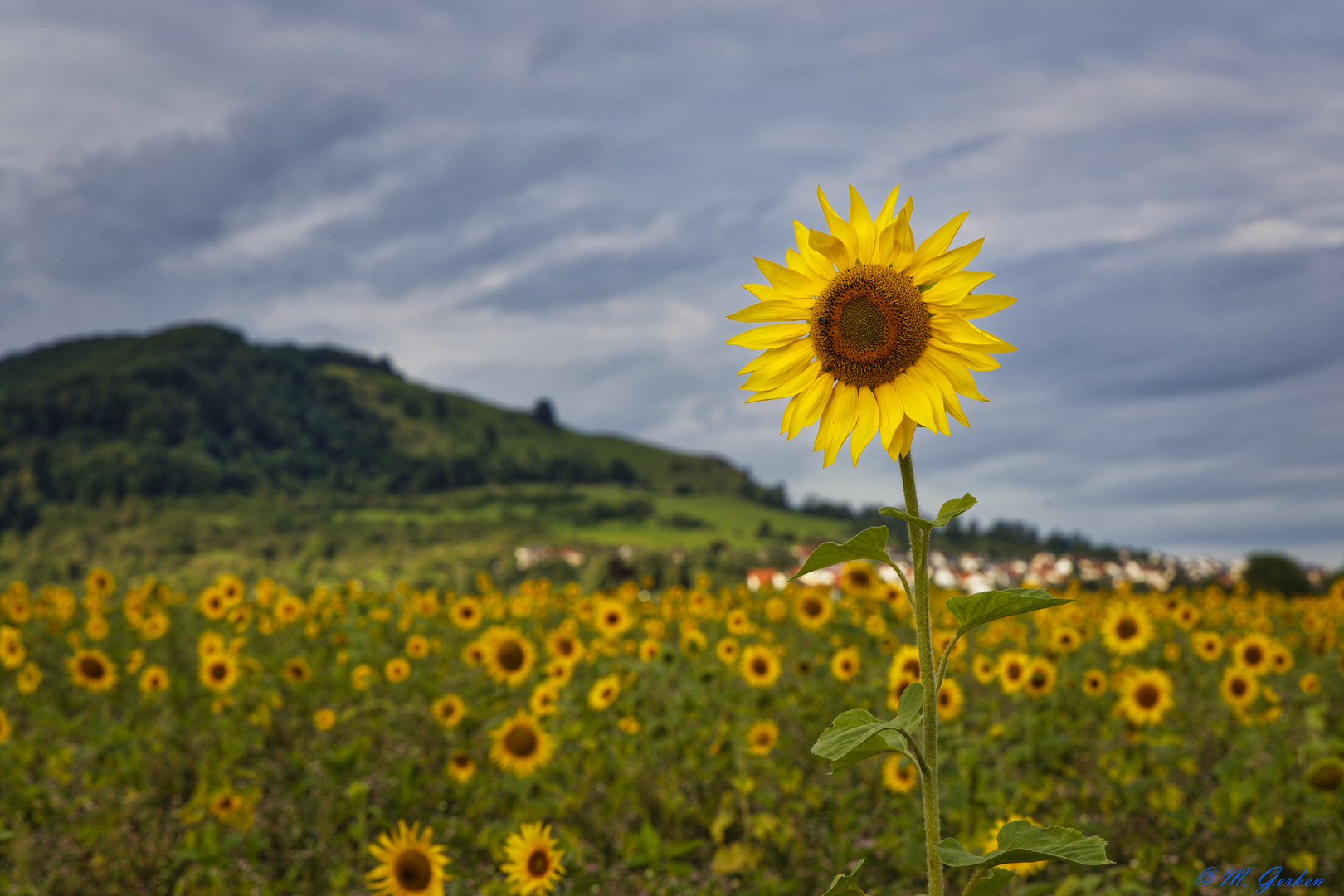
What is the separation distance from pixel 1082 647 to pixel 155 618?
34.2ft

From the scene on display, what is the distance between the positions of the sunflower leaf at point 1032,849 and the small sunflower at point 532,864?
2.35 meters

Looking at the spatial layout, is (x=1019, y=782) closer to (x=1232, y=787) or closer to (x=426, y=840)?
(x=1232, y=787)

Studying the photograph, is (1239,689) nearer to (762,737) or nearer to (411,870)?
(762,737)

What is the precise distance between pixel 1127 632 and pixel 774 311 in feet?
24.2

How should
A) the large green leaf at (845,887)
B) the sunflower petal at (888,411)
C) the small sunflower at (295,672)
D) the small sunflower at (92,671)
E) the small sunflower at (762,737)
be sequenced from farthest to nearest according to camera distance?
the small sunflower at (92,671) < the small sunflower at (295,672) < the small sunflower at (762,737) < the sunflower petal at (888,411) < the large green leaf at (845,887)

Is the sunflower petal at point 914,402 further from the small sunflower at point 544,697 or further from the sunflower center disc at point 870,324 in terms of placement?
the small sunflower at point 544,697

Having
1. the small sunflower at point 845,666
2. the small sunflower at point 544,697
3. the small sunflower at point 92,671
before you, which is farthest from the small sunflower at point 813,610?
the small sunflower at point 92,671

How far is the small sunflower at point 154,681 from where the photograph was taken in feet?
24.6

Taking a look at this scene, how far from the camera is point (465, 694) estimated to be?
23.6 feet

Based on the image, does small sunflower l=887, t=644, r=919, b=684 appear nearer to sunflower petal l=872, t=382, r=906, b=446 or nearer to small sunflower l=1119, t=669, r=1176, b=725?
small sunflower l=1119, t=669, r=1176, b=725


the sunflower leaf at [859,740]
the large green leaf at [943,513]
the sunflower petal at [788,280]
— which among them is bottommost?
the sunflower leaf at [859,740]

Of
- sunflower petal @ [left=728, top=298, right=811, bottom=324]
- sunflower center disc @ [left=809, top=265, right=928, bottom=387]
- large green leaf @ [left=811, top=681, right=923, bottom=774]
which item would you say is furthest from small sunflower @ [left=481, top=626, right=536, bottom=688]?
sunflower center disc @ [left=809, top=265, right=928, bottom=387]

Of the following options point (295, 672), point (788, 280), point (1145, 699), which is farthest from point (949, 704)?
point (295, 672)

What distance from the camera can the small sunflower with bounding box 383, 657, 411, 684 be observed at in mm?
7354
